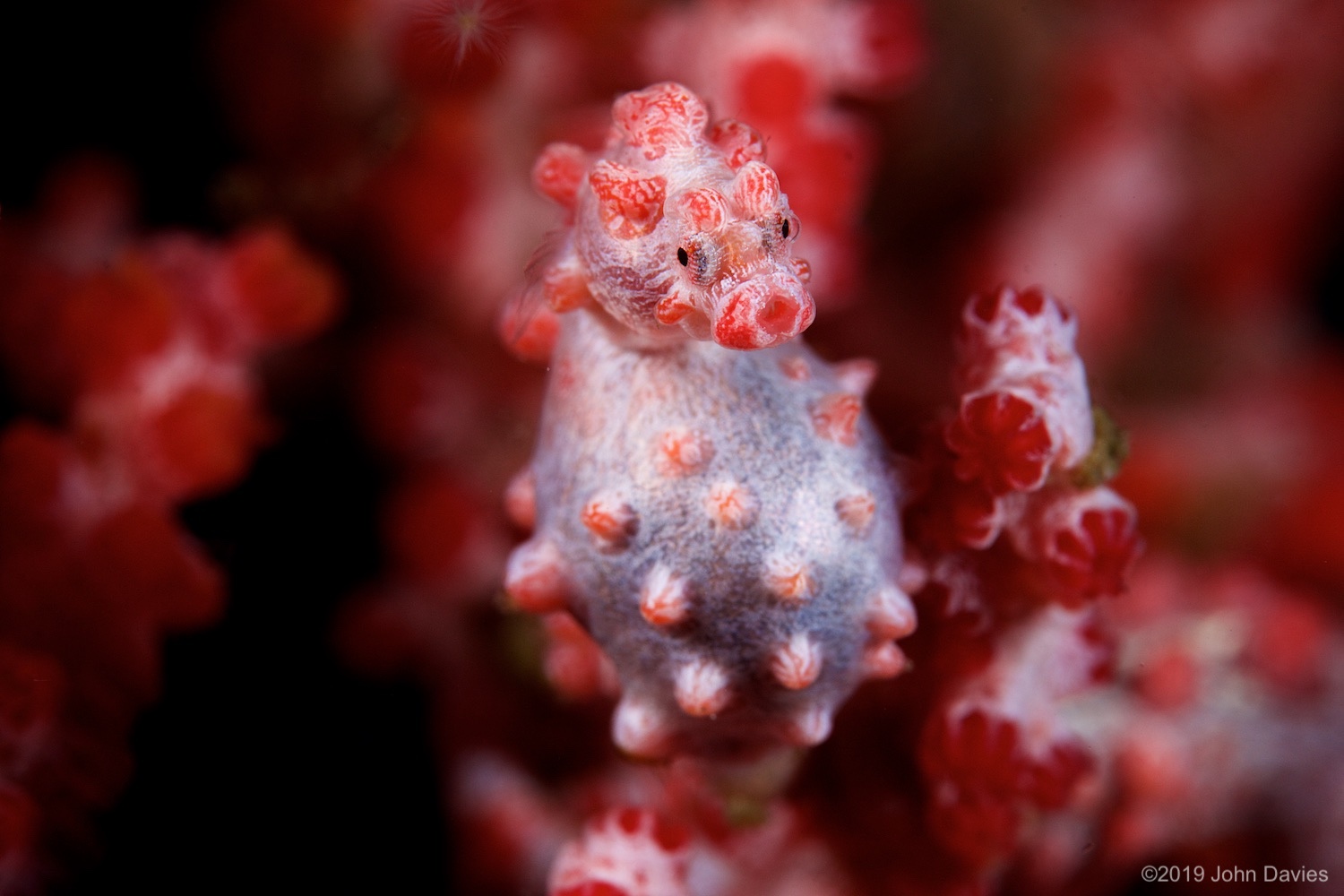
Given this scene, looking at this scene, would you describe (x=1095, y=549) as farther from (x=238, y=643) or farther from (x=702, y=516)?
(x=238, y=643)

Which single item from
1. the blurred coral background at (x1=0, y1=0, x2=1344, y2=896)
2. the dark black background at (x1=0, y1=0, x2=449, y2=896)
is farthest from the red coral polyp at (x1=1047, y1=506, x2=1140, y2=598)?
the dark black background at (x1=0, y1=0, x2=449, y2=896)

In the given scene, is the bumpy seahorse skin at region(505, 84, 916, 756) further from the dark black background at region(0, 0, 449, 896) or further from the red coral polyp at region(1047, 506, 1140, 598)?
→ the dark black background at region(0, 0, 449, 896)

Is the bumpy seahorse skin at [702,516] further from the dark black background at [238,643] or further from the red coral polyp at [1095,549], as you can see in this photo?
the dark black background at [238,643]

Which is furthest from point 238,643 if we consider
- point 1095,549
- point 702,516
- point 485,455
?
point 1095,549

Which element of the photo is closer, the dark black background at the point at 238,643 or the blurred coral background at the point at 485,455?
the blurred coral background at the point at 485,455

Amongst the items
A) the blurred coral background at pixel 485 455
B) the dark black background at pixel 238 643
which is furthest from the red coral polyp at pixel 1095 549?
the dark black background at pixel 238 643

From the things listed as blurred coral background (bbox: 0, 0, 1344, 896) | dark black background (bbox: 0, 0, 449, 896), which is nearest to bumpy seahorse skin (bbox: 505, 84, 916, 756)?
blurred coral background (bbox: 0, 0, 1344, 896)

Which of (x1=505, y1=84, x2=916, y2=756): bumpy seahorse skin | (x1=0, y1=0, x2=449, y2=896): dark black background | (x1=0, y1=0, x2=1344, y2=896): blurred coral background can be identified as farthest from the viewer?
(x1=0, y1=0, x2=449, y2=896): dark black background

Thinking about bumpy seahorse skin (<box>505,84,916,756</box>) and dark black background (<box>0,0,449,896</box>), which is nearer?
bumpy seahorse skin (<box>505,84,916,756</box>)

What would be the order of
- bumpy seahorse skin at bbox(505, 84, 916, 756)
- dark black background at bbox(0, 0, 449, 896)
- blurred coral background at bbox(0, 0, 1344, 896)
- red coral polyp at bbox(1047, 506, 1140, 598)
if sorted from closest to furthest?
bumpy seahorse skin at bbox(505, 84, 916, 756), red coral polyp at bbox(1047, 506, 1140, 598), blurred coral background at bbox(0, 0, 1344, 896), dark black background at bbox(0, 0, 449, 896)
